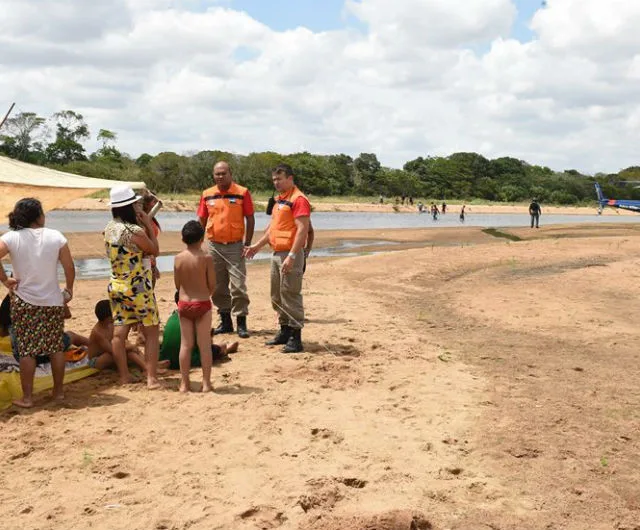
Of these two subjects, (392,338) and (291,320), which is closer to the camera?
(291,320)

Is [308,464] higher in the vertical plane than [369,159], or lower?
lower

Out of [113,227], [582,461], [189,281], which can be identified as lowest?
[582,461]

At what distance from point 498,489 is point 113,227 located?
12.2 feet

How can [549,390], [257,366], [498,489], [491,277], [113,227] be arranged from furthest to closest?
[491,277], [257,366], [549,390], [113,227], [498,489]

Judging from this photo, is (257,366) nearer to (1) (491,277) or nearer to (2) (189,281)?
(2) (189,281)

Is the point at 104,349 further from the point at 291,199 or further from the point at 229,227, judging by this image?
the point at 291,199

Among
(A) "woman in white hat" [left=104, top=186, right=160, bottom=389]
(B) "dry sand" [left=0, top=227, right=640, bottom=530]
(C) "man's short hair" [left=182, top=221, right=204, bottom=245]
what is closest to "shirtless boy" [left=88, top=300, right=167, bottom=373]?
(B) "dry sand" [left=0, top=227, right=640, bottom=530]

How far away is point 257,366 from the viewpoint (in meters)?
6.92

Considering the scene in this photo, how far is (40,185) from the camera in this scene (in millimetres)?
6684

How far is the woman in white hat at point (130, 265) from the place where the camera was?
5.79 metres

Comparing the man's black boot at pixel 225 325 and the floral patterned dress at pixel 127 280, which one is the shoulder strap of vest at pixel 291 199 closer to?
the man's black boot at pixel 225 325

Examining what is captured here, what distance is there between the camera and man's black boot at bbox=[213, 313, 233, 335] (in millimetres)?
8320

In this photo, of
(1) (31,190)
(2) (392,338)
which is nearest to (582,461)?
(2) (392,338)

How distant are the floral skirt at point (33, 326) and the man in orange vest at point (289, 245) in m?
2.50
